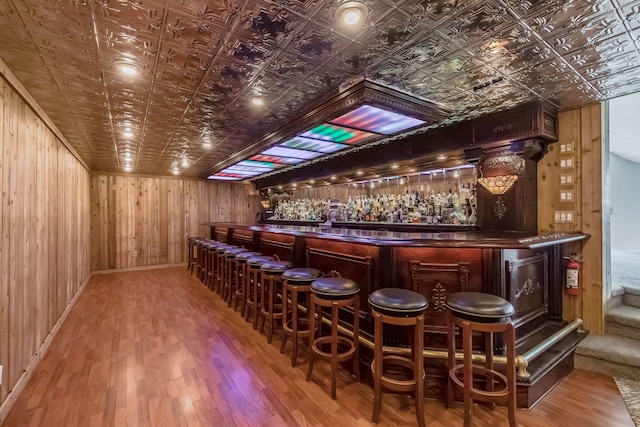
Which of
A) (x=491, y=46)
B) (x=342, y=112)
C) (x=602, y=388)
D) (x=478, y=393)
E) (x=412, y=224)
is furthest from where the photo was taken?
(x=412, y=224)

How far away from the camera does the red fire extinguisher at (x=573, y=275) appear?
2992 millimetres

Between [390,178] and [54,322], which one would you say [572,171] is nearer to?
[390,178]

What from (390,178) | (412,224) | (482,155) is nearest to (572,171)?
(482,155)

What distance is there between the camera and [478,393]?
1.75m

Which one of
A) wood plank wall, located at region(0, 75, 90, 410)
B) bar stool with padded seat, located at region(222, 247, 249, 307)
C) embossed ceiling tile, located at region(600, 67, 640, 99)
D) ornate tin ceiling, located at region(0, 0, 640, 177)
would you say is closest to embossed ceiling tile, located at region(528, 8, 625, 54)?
ornate tin ceiling, located at region(0, 0, 640, 177)

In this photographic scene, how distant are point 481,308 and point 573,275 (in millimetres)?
2150

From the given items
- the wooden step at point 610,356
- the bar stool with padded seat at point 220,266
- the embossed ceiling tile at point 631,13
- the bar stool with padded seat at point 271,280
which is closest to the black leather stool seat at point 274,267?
the bar stool with padded seat at point 271,280

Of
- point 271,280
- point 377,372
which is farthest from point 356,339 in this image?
point 271,280

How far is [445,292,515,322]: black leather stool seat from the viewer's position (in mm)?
1728

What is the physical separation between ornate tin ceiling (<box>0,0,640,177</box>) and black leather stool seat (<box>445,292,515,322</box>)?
1.77 meters

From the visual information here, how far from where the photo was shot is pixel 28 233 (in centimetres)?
249

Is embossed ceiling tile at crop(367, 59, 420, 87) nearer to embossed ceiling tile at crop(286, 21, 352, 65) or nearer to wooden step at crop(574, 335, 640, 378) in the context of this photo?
embossed ceiling tile at crop(286, 21, 352, 65)

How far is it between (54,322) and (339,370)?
3488 mm

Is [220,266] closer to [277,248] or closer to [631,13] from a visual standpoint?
[277,248]
